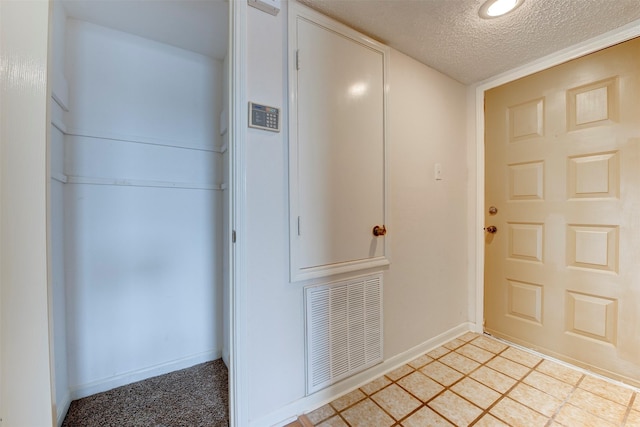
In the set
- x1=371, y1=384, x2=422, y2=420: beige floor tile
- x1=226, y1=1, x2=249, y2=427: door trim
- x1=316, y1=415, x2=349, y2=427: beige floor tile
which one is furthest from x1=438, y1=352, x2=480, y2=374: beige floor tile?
x1=226, y1=1, x2=249, y2=427: door trim

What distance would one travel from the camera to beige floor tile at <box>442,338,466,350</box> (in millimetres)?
1991

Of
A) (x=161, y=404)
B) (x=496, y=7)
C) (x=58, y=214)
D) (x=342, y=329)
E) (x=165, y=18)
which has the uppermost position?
(x=165, y=18)

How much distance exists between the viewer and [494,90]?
2102 millimetres

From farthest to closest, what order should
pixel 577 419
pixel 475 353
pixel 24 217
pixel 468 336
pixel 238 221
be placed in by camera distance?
pixel 468 336 → pixel 475 353 → pixel 577 419 → pixel 238 221 → pixel 24 217

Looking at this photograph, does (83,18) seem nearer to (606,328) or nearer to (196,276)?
(196,276)

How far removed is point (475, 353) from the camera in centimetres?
190

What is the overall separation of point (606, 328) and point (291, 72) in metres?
2.46

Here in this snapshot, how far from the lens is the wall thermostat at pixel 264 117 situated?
1.21 metres

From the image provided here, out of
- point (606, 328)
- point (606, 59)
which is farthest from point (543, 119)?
point (606, 328)

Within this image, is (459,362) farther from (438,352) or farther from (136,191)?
(136,191)

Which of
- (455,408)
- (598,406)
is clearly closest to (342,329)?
(455,408)

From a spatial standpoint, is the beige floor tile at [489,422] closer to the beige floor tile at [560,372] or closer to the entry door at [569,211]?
the beige floor tile at [560,372]

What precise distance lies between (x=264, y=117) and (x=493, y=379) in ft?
6.81

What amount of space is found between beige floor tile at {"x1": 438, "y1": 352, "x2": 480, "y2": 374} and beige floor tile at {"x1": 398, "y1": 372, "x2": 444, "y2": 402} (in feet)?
0.84
